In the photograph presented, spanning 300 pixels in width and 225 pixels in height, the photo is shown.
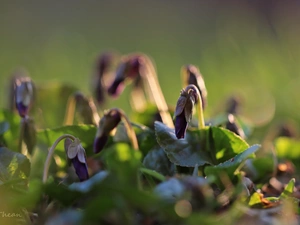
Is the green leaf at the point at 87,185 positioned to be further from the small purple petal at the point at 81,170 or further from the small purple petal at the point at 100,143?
the small purple petal at the point at 100,143

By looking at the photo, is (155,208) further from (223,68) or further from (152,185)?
(223,68)

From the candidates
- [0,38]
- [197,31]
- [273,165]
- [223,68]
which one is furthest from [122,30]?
[273,165]

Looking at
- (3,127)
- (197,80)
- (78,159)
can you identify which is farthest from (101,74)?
(78,159)

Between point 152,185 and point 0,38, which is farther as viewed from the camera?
point 0,38

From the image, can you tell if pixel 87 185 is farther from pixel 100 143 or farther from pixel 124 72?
pixel 124 72

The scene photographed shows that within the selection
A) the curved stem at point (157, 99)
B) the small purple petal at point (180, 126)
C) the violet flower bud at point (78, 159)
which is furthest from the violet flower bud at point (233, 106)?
the violet flower bud at point (78, 159)

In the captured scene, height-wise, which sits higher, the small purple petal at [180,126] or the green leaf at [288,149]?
the small purple petal at [180,126]
